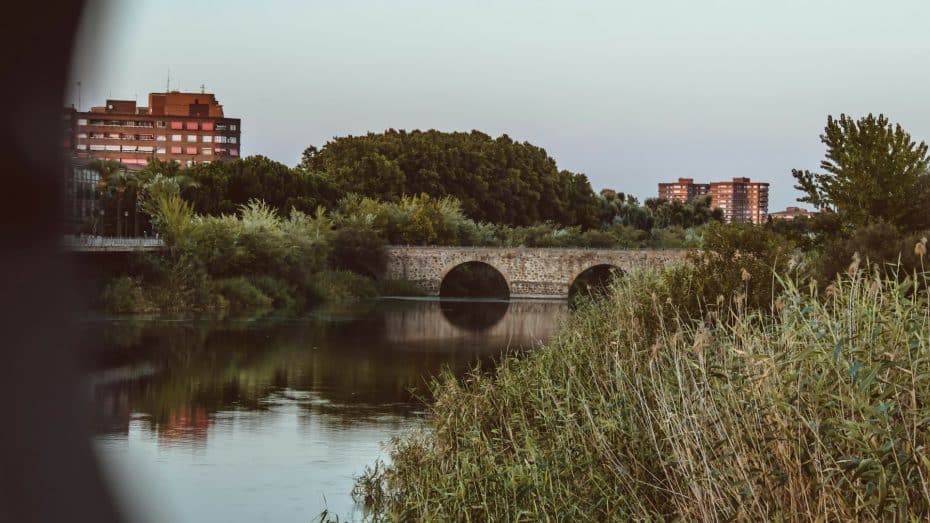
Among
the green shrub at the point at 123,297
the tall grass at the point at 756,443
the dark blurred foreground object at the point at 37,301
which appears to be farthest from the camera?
Answer: the green shrub at the point at 123,297

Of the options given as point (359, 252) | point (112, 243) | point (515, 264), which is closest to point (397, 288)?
point (359, 252)

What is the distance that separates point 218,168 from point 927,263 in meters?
36.8

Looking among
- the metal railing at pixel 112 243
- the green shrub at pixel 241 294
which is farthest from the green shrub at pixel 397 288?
the metal railing at pixel 112 243

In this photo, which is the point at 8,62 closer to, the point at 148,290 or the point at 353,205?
the point at 148,290

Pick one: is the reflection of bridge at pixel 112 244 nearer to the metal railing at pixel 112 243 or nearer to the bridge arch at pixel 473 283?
the metal railing at pixel 112 243

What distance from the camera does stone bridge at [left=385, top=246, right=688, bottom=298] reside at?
147ft

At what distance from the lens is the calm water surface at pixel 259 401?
39.5ft

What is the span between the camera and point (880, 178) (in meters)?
23.1

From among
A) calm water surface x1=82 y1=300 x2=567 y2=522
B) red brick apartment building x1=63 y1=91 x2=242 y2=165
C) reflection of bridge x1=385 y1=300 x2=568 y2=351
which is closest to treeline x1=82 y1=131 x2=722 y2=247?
reflection of bridge x1=385 y1=300 x2=568 y2=351

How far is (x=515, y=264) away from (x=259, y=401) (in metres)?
27.7

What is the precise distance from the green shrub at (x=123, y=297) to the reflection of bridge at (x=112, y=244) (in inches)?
35.6

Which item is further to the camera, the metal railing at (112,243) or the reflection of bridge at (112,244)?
the metal railing at (112,243)

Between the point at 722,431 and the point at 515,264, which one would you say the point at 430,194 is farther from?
the point at 722,431

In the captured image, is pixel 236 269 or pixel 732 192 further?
pixel 732 192
